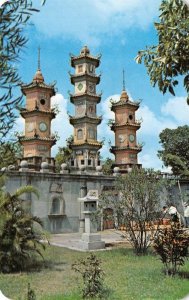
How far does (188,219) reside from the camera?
13.5 meters

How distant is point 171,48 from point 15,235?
4.32 metres

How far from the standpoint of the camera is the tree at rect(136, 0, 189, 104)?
4832 millimetres

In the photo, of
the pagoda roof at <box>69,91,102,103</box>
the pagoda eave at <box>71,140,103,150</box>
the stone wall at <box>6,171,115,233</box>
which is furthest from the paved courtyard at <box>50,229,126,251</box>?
the pagoda roof at <box>69,91,102,103</box>

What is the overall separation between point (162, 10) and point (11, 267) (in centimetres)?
497

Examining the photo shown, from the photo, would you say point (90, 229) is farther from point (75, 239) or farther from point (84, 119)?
point (84, 119)

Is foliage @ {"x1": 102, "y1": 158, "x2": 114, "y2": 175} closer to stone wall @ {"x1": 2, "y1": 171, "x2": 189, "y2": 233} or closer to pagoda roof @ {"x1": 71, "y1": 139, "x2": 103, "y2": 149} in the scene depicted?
pagoda roof @ {"x1": 71, "y1": 139, "x2": 103, "y2": 149}

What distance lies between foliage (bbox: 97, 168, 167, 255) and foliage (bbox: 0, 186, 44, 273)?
2.66 m

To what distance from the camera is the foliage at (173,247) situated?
21.2 ft

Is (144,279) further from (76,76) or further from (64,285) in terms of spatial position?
(76,76)

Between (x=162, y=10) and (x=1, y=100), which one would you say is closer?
(x=1, y=100)

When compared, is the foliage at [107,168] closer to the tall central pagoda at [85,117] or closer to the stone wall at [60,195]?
the tall central pagoda at [85,117]

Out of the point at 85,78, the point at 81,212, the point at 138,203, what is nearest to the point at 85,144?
the point at 85,78

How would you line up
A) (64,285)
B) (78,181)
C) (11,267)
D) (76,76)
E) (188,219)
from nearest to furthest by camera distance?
(64,285)
(11,267)
(188,219)
(78,181)
(76,76)

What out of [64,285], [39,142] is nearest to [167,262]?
[64,285]
